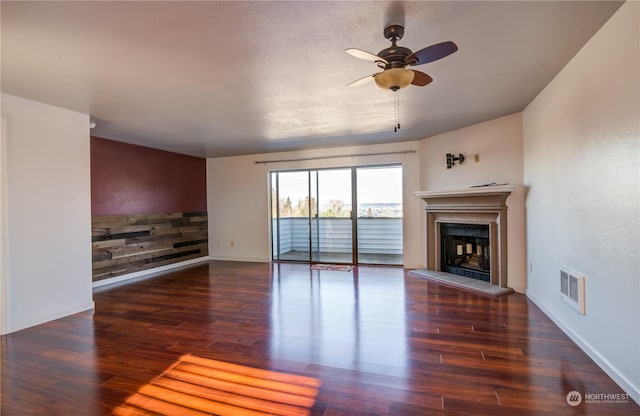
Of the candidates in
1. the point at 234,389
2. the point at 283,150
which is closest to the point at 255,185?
the point at 283,150

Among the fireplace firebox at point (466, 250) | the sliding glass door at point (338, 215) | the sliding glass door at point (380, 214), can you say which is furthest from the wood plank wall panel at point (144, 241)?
the fireplace firebox at point (466, 250)

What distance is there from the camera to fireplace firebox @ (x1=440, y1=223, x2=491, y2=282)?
5.00 m

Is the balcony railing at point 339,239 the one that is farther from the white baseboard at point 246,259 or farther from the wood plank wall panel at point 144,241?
the wood plank wall panel at point 144,241

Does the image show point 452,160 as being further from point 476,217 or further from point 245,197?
point 245,197

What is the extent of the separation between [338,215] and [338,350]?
13.5 ft

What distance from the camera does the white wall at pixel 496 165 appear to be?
14.2 ft

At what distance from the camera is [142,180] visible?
5992mm

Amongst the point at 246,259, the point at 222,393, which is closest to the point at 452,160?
the point at 222,393

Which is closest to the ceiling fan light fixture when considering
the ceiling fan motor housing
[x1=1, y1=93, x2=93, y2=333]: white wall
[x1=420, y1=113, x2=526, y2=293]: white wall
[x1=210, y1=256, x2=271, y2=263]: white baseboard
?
the ceiling fan motor housing

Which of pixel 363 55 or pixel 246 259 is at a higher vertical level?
pixel 363 55

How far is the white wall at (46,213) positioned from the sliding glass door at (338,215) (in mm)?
3762

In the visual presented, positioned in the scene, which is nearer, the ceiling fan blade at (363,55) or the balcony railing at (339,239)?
the ceiling fan blade at (363,55)

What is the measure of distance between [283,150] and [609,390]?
5.90 metres

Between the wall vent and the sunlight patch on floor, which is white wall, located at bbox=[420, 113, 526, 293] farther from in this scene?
the sunlight patch on floor
